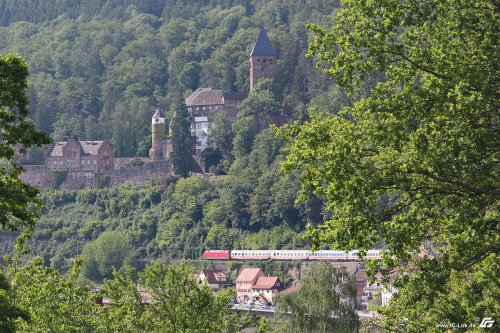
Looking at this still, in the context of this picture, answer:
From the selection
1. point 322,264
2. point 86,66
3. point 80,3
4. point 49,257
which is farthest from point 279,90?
point 322,264

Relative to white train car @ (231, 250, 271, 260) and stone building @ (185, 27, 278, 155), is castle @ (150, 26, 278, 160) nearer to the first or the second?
stone building @ (185, 27, 278, 155)

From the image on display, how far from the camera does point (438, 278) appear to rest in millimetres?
20172

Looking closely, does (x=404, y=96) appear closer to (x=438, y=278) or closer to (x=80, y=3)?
(x=438, y=278)

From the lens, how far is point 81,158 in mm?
126312

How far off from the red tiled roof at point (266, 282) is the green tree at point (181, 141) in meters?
25.1

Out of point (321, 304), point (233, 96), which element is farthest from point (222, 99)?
point (321, 304)

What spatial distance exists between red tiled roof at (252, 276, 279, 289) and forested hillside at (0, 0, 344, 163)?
32086 mm

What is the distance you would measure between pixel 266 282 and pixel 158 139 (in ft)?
118

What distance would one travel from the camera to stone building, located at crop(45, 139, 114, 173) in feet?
412

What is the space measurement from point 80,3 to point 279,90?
6916 cm

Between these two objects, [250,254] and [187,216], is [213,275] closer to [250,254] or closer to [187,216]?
[250,254]

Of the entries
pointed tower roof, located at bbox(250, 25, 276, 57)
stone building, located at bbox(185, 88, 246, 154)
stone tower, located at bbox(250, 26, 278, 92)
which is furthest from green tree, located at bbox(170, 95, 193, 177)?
pointed tower roof, located at bbox(250, 25, 276, 57)

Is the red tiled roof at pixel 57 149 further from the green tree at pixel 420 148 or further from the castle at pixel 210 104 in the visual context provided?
the green tree at pixel 420 148

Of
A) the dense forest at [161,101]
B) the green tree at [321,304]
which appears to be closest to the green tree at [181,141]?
the dense forest at [161,101]
